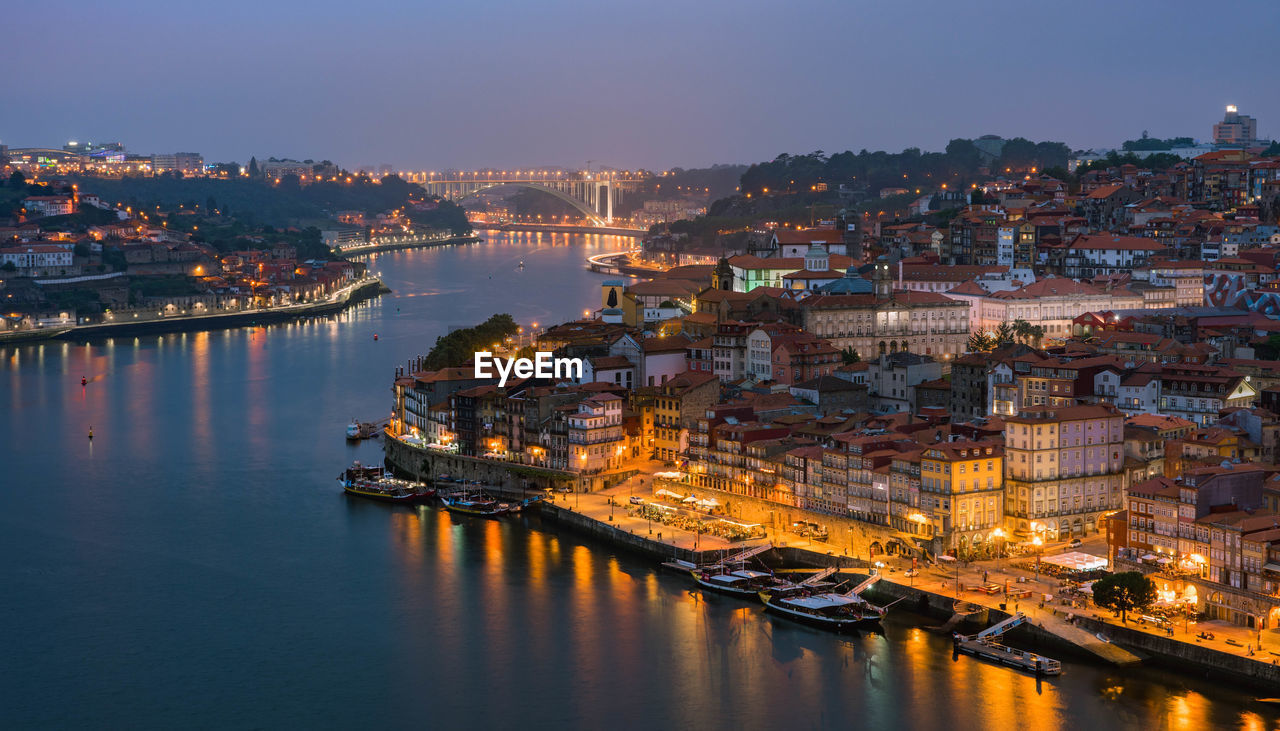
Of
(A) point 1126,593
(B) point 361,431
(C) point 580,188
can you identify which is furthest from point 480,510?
(C) point 580,188

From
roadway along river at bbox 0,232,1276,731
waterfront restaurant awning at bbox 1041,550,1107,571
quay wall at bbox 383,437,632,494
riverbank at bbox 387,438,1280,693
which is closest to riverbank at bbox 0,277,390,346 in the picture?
roadway along river at bbox 0,232,1276,731

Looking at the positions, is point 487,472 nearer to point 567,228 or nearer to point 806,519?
point 806,519

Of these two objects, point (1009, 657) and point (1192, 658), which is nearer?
point (1192, 658)

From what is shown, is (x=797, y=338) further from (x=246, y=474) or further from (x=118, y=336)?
(x=118, y=336)

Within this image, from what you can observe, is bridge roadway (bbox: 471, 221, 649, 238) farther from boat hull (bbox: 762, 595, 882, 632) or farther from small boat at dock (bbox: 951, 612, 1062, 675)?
small boat at dock (bbox: 951, 612, 1062, 675)

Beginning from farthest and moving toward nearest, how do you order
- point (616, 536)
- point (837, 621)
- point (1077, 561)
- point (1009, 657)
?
point (616, 536) → point (1077, 561) → point (837, 621) → point (1009, 657)

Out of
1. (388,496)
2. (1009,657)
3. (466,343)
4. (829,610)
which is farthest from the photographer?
(466,343)

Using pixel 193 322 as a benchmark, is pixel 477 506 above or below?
below
